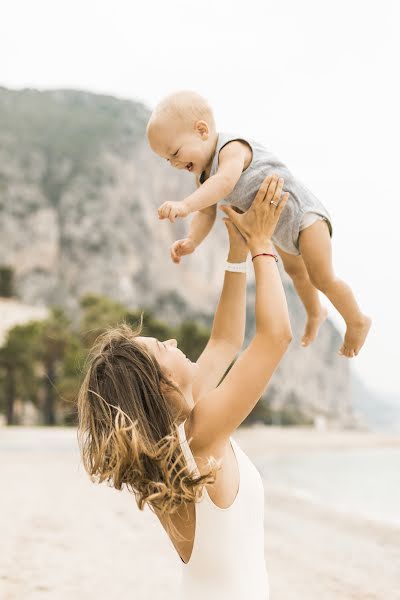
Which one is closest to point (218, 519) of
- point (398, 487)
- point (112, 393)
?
point (112, 393)

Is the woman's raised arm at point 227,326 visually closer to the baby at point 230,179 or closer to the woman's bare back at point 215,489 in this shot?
the baby at point 230,179

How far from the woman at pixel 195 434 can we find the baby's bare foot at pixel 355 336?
89 centimetres

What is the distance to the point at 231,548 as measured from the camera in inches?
97.8

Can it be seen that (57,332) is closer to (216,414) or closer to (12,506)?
(12,506)

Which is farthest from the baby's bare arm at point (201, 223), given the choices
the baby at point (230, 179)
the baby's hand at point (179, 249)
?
the baby's hand at point (179, 249)

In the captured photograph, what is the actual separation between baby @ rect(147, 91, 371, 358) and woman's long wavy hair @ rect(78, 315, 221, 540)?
0.63 m

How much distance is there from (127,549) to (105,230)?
79558 millimetres

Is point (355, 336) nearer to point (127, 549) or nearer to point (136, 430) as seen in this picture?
point (136, 430)

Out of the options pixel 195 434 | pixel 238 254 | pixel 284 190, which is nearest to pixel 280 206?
pixel 284 190

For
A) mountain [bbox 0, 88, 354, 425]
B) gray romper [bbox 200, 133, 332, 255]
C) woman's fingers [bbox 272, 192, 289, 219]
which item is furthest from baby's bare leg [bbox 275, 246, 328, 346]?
mountain [bbox 0, 88, 354, 425]

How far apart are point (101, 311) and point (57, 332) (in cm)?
518

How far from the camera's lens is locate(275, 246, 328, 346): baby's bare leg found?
3404mm

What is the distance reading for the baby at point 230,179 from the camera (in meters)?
2.82

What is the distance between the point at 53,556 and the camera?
7.81 m
